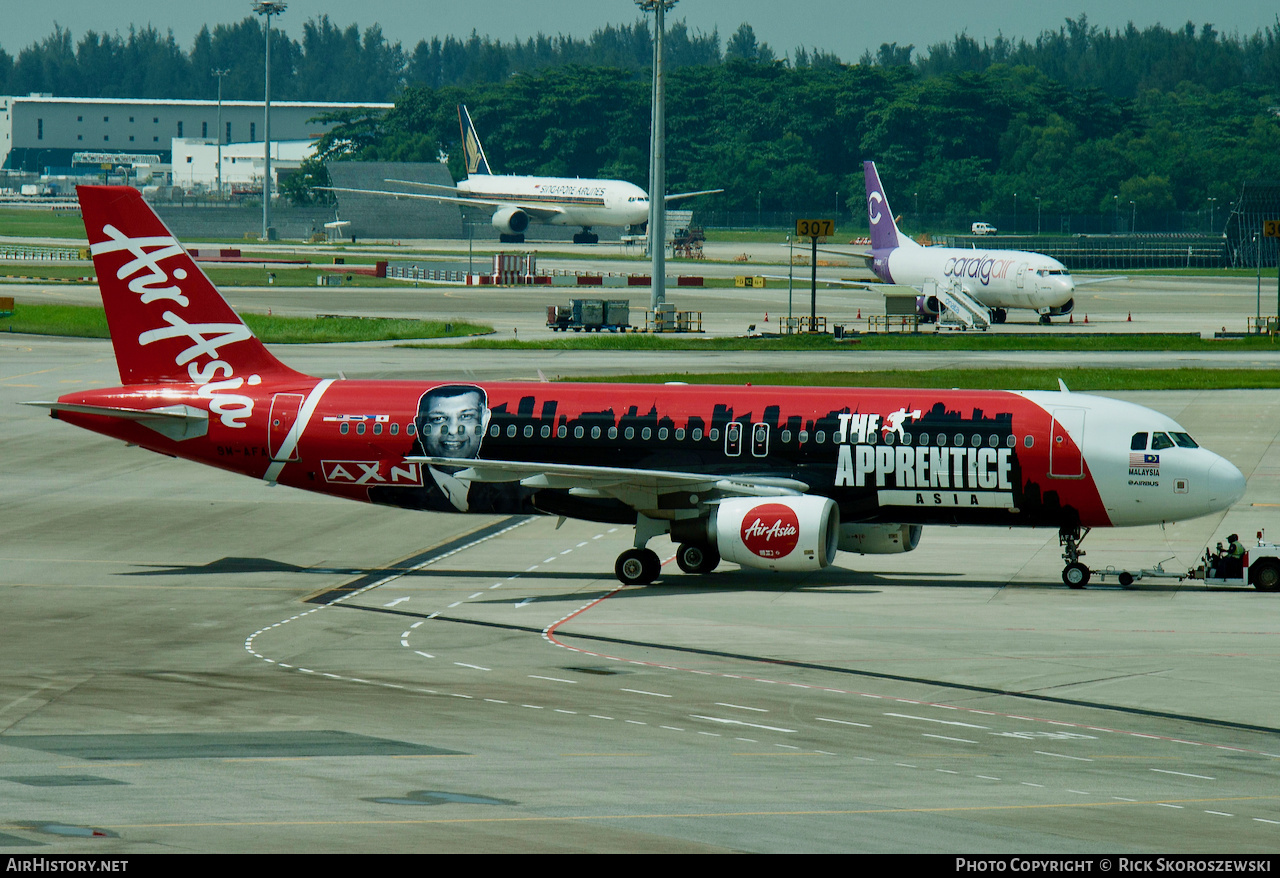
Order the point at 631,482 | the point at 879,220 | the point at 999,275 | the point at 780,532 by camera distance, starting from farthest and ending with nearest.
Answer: the point at 879,220 < the point at 999,275 < the point at 631,482 < the point at 780,532

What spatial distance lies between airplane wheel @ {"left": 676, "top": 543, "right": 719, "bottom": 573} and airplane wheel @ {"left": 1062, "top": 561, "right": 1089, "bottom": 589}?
8208 mm

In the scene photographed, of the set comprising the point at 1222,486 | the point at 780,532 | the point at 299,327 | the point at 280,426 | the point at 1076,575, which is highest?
the point at 299,327

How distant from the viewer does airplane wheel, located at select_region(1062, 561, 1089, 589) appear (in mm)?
35844

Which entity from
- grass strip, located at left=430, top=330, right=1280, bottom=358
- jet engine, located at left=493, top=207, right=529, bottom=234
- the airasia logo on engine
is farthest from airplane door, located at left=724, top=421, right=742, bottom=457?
jet engine, located at left=493, top=207, right=529, bottom=234

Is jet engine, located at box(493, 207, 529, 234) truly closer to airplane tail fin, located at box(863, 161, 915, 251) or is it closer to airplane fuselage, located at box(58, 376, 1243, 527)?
airplane tail fin, located at box(863, 161, 915, 251)

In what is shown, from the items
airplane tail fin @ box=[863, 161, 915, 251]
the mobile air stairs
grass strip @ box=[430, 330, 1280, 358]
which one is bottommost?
grass strip @ box=[430, 330, 1280, 358]

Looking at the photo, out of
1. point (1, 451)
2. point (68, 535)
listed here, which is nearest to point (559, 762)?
point (68, 535)

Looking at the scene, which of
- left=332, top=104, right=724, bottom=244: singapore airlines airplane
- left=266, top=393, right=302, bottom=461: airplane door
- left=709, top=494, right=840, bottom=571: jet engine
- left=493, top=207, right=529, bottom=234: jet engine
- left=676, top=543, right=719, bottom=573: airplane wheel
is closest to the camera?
left=709, top=494, right=840, bottom=571: jet engine

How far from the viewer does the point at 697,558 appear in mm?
37625

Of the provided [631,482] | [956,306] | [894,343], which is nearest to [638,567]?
[631,482]

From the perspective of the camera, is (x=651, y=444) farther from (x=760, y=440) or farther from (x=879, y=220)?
(x=879, y=220)

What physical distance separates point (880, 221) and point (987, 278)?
13018 millimetres

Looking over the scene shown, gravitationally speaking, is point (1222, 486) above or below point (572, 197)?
below

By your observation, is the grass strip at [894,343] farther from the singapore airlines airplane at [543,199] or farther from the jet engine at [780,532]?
the singapore airlines airplane at [543,199]
